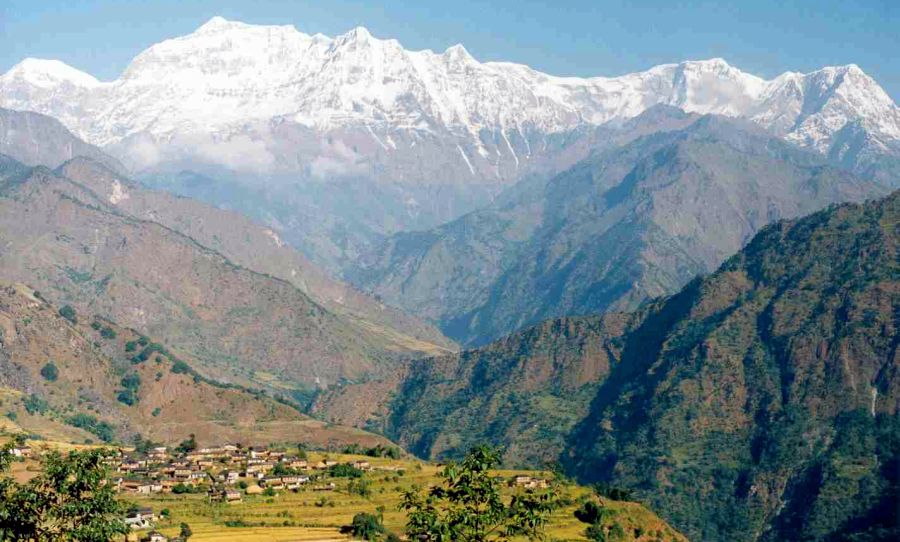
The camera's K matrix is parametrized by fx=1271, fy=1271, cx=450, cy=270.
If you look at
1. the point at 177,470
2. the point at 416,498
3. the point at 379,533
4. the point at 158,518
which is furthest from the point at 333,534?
the point at 416,498

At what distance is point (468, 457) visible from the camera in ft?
173

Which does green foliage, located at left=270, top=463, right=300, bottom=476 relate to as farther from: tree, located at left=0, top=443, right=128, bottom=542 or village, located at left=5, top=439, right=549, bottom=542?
tree, located at left=0, top=443, right=128, bottom=542

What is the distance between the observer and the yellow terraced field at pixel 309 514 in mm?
129500

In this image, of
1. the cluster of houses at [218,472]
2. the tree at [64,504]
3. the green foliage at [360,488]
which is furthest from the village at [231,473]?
the tree at [64,504]

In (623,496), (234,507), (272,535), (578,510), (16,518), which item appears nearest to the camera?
(16,518)

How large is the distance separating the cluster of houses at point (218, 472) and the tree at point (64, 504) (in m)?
97.5

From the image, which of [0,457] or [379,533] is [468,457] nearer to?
[0,457]

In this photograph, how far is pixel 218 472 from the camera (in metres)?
172

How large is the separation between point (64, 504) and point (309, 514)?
95.8 meters

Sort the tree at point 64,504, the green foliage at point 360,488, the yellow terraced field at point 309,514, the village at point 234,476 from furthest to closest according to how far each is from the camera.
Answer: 1. the green foliage at point 360,488
2. the village at point 234,476
3. the yellow terraced field at point 309,514
4. the tree at point 64,504

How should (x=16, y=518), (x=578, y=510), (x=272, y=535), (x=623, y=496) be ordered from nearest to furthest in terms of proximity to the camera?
(x=16, y=518) → (x=272, y=535) → (x=578, y=510) → (x=623, y=496)

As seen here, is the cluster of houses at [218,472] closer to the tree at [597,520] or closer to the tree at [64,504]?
the tree at [597,520]

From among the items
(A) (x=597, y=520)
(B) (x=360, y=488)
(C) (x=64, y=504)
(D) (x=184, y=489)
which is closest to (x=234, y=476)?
(D) (x=184, y=489)

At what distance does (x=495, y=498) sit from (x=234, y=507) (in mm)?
100978
